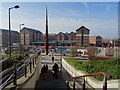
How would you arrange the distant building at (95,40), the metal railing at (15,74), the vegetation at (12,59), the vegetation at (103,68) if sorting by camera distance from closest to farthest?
the metal railing at (15,74) < the vegetation at (12,59) < the vegetation at (103,68) < the distant building at (95,40)

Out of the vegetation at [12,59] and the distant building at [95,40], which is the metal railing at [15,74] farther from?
the distant building at [95,40]

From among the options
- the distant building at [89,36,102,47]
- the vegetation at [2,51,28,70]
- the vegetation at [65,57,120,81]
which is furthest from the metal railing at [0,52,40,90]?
the distant building at [89,36,102,47]

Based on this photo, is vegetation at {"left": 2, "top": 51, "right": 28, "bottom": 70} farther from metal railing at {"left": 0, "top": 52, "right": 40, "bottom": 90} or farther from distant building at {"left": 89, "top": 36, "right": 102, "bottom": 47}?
distant building at {"left": 89, "top": 36, "right": 102, "bottom": 47}

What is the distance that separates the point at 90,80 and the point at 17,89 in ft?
21.9

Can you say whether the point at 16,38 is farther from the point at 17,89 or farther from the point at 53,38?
the point at 17,89

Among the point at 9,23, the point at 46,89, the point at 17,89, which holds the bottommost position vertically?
the point at 46,89

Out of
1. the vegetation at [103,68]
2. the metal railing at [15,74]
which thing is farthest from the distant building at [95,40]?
the metal railing at [15,74]

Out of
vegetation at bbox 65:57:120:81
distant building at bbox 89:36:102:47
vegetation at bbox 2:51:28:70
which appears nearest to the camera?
vegetation at bbox 2:51:28:70

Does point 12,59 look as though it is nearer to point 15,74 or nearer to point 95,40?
point 15,74

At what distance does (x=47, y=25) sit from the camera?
43844mm

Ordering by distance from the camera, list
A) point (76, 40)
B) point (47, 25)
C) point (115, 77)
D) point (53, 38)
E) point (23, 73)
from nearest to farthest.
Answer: point (23, 73) → point (115, 77) → point (47, 25) → point (76, 40) → point (53, 38)

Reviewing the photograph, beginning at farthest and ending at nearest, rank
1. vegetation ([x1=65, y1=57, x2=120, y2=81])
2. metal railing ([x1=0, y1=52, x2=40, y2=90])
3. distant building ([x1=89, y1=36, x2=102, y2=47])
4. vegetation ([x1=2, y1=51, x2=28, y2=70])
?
distant building ([x1=89, y1=36, x2=102, y2=47]) → vegetation ([x1=65, y1=57, x2=120, y2=81]) → vegetation ([x1=2, y1=51, x2=28, y2=70]) → metal railing ([x1=0, y1=52, x2=40, y2=90])

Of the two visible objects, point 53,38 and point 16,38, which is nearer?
point 16,38

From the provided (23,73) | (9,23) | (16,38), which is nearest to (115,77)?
(23,73)
